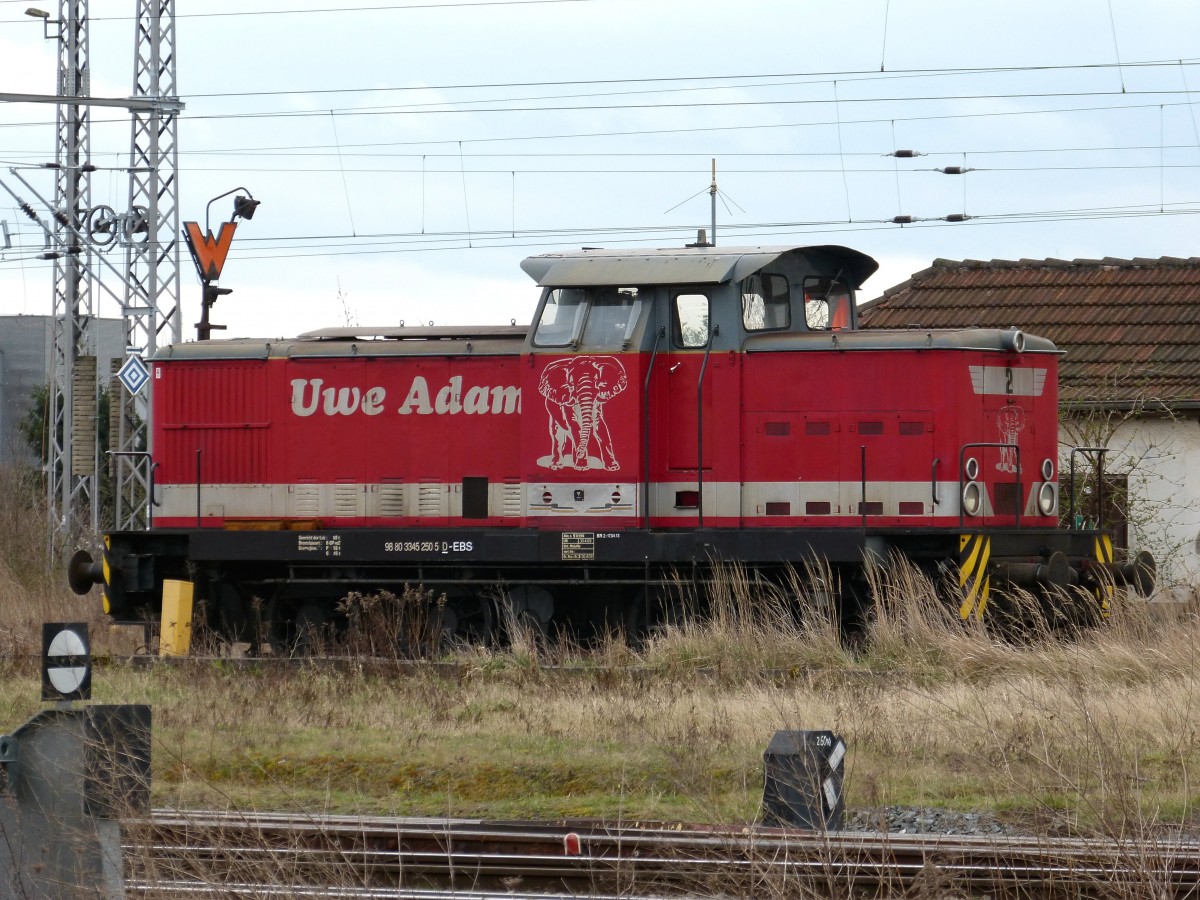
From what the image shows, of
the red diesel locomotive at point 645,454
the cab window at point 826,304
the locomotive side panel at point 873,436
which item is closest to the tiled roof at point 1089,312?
the cab window at point 826,304

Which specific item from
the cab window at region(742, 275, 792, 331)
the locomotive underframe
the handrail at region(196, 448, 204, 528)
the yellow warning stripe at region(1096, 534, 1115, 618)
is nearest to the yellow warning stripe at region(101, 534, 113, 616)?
the locomotive underframe

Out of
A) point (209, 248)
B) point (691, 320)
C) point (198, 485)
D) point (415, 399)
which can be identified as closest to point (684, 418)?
point (691, 320)

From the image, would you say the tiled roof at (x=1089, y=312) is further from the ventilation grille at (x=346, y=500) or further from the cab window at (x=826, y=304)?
the ventilation grille at (x=346, y=500)

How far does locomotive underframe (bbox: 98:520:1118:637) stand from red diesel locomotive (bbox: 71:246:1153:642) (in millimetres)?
24

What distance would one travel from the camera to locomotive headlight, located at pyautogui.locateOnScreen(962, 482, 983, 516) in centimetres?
1253

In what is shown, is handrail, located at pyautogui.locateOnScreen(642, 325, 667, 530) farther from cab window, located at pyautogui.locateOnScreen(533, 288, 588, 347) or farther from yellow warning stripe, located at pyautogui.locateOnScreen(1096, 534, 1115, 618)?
yellow warning stripe, located at pyautogui.locateOnScreen(1096, 534, 1115, 618)

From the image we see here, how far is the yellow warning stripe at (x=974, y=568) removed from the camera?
1226cm

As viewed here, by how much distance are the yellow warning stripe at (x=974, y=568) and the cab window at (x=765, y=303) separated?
95.9 inches

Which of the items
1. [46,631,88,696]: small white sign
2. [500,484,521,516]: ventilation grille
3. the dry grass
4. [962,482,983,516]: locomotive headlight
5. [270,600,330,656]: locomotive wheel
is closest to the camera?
[46,631,88,696]: small white sign

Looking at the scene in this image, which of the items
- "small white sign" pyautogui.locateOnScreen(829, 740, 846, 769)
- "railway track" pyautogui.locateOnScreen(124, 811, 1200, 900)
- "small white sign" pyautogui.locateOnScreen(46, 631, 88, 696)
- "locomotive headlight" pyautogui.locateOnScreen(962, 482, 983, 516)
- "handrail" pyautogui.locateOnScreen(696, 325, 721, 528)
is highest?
"handrail" pyautogui.locateOnScreen(696, 325, 721, 528)

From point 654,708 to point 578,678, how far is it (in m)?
1.55

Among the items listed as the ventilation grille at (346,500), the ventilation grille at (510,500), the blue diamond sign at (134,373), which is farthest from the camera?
the blue diamond sign at (134,373)

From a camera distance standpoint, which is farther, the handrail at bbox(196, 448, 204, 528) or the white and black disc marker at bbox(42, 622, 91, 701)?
the handrail at bbox(196, 448, 204, 528)

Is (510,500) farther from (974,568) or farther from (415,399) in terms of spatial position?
(974,568)
